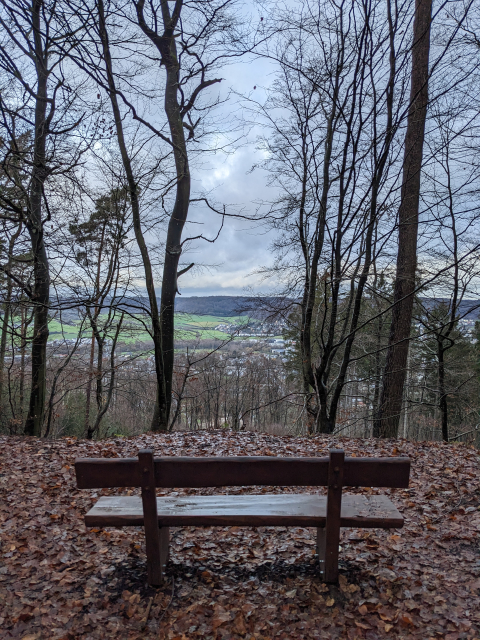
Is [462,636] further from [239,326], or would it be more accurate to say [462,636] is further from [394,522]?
[239,326]

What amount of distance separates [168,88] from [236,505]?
29.2 feet

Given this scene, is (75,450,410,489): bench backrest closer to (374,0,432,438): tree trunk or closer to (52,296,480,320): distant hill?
(374,0,432,438): tree trunk

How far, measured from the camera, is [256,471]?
273 cm

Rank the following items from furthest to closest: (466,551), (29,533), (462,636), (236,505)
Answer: (29,533) < (466,551) < (236,505) < (462,636)

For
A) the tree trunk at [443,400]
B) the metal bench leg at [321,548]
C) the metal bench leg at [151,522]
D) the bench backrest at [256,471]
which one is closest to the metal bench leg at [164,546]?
the metal bench leg at [151,522]

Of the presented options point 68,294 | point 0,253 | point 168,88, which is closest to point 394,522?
point 68,294

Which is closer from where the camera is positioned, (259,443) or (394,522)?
(394,522)

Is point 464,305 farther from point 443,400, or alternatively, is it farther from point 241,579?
point 241,579

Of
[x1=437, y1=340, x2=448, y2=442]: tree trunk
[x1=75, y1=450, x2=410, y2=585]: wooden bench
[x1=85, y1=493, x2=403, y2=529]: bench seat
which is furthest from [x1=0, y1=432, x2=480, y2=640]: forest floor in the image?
[x1=437, y1=340, x2=448, y2=442]: tree trunk

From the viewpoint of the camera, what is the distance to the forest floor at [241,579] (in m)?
2.48

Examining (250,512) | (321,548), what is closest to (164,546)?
(250,512)

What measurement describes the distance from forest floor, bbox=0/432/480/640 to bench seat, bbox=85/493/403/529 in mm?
485

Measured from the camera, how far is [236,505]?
2.99m

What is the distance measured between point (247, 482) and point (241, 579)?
0.89 metres
